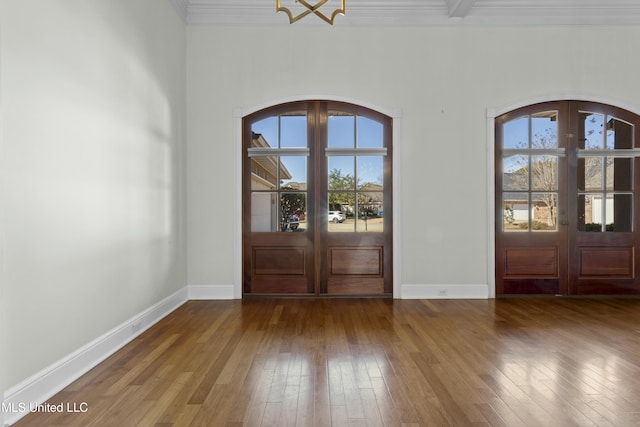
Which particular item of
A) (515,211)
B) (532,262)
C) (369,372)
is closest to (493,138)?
(515,211)

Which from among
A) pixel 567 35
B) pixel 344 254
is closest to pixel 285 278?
pixel 344 254

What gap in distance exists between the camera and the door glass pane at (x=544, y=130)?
5.29 metres

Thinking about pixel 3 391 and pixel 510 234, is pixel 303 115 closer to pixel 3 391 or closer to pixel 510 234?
pixel 510 234

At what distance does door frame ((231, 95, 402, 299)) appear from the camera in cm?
521

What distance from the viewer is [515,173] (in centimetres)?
530

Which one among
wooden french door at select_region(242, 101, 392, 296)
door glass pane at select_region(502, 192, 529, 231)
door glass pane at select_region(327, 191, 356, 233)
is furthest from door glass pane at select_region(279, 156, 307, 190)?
door glass pane at select_region(502, 192, 529, 231)

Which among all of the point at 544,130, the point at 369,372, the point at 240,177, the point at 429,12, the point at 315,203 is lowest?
the point at 369,372

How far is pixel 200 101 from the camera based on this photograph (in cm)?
521

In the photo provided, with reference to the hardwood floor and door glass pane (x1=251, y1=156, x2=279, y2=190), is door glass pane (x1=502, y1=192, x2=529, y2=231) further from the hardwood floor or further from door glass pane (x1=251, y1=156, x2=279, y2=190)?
door glass pane (x1=251, y1=156, x2=279, y2=190)

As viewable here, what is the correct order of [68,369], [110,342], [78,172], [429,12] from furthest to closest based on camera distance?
[429,12], [110,342], [78,172], [68,369]

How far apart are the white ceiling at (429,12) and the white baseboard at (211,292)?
330cm

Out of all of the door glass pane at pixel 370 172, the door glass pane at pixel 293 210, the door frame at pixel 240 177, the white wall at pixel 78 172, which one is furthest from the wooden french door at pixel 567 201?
the white wall at pixel 78 172

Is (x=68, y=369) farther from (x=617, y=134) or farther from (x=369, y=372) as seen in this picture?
(x=617, y=134)

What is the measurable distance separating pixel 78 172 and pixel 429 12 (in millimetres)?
4413
